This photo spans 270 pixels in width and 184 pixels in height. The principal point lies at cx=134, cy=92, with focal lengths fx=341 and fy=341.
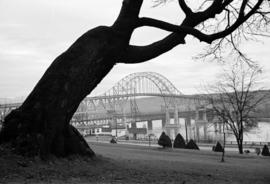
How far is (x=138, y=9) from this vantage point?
9.48 metres

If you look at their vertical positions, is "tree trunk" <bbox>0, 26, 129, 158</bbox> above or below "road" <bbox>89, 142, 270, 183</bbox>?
above

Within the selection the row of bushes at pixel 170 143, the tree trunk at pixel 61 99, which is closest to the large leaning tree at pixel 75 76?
the tree trunk at pixel 61 99

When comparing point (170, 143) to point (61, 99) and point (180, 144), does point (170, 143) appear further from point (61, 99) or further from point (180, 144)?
point (61, 99)

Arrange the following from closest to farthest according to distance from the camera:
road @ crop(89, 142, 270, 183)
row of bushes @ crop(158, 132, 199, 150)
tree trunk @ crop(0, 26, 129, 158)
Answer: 1. tree trunk @ crop(0, 26, 129, 158)
2. road @ crop(89, 142, 270, 183)
3. row of bushes @ crop(158, 132, 199, 150)

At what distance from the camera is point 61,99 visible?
822cm

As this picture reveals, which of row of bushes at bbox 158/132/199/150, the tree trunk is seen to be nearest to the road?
the tree trunk

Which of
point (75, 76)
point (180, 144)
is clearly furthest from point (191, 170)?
point (180, 144)

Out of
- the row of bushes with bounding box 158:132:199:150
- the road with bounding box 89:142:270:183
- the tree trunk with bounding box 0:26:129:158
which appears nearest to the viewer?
the tree trunk with bounding box 0:26:129:158

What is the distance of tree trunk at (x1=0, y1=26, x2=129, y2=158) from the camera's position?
781cm

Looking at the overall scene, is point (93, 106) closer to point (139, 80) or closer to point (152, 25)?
point (139, 80)

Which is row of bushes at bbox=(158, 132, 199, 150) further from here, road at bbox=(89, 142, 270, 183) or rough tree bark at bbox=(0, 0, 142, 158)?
rough tree bark at bbox=(0, 0, 142, 158)

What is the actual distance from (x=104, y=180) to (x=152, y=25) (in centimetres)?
466

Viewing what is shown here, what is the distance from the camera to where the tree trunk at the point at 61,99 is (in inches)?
308

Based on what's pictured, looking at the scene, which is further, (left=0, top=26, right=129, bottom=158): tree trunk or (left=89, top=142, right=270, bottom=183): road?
(left=89, top=142, right=270, bottom=183): road
